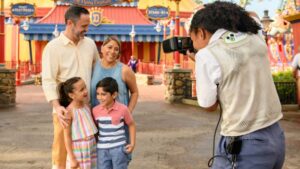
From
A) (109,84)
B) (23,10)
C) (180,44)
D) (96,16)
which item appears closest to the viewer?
(180,44)

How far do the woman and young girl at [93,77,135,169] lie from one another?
0.13 metres

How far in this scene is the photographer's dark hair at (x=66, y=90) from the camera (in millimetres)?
3507

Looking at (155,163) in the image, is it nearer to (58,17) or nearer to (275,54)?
(275,54)

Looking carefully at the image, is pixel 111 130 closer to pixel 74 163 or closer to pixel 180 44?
pixel 74 163

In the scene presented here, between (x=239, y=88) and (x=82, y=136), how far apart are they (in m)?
1.65

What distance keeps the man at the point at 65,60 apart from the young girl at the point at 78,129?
0.13 metres

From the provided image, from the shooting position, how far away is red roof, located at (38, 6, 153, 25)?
30.9 meters

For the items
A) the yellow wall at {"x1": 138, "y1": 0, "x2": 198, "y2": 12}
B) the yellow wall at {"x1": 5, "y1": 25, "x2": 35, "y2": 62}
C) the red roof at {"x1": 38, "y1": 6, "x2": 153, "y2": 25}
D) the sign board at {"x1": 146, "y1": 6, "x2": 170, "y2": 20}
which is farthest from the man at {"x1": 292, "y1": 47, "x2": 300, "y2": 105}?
the yellow wall at {"x1": 5, "y1": 25, "x2": 35, "y2": 62}

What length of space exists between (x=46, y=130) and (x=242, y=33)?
22.0ft

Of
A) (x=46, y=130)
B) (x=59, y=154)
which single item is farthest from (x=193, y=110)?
(x=59, y=154)

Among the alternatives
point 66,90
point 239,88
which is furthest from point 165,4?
point 239,88

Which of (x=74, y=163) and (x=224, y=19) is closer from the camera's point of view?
(x=224, y=19)

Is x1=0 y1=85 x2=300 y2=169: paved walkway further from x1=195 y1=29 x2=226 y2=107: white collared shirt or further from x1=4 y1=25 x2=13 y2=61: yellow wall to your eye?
x1=4 y1=25 x2=13 y2=61: yellow wall

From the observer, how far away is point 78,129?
350cm
